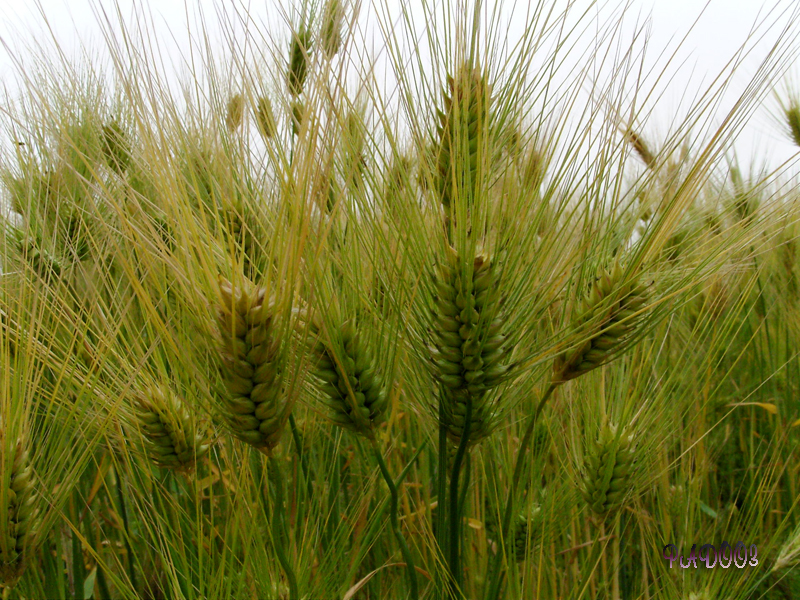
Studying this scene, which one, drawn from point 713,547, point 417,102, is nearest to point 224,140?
point 417,102

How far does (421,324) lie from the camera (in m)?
0.55

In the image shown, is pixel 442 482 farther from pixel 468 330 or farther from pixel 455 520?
pixel 468 330

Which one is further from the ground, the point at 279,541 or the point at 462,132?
the point at 462,132

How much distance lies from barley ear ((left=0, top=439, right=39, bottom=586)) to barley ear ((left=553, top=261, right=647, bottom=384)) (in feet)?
1.80

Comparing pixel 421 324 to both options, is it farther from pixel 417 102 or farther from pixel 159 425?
pixel 159 425

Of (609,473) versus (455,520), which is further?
(609,473)

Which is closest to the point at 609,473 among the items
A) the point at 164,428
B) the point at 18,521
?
the point at 164,428

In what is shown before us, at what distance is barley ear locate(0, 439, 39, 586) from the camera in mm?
591

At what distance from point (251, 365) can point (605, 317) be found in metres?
0.33

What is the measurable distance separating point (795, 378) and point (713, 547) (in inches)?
24.4

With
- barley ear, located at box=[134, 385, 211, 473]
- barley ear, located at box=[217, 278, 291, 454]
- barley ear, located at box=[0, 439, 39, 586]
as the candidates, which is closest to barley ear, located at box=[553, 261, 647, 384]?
barley ear, located at box=[217, 278, 291, 454]

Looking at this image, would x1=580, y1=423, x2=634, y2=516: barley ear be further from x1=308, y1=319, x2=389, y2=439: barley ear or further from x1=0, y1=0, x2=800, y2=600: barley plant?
x1=308, y1=319, x2=389, y2=439: barley ear

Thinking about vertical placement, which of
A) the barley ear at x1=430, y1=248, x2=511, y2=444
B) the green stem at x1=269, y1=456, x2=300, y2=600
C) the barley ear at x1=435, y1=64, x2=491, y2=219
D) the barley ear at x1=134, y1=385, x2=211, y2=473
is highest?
the barley ear at x1=435, y1=64, x2=491, y2=219

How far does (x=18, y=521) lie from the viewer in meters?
0.61
